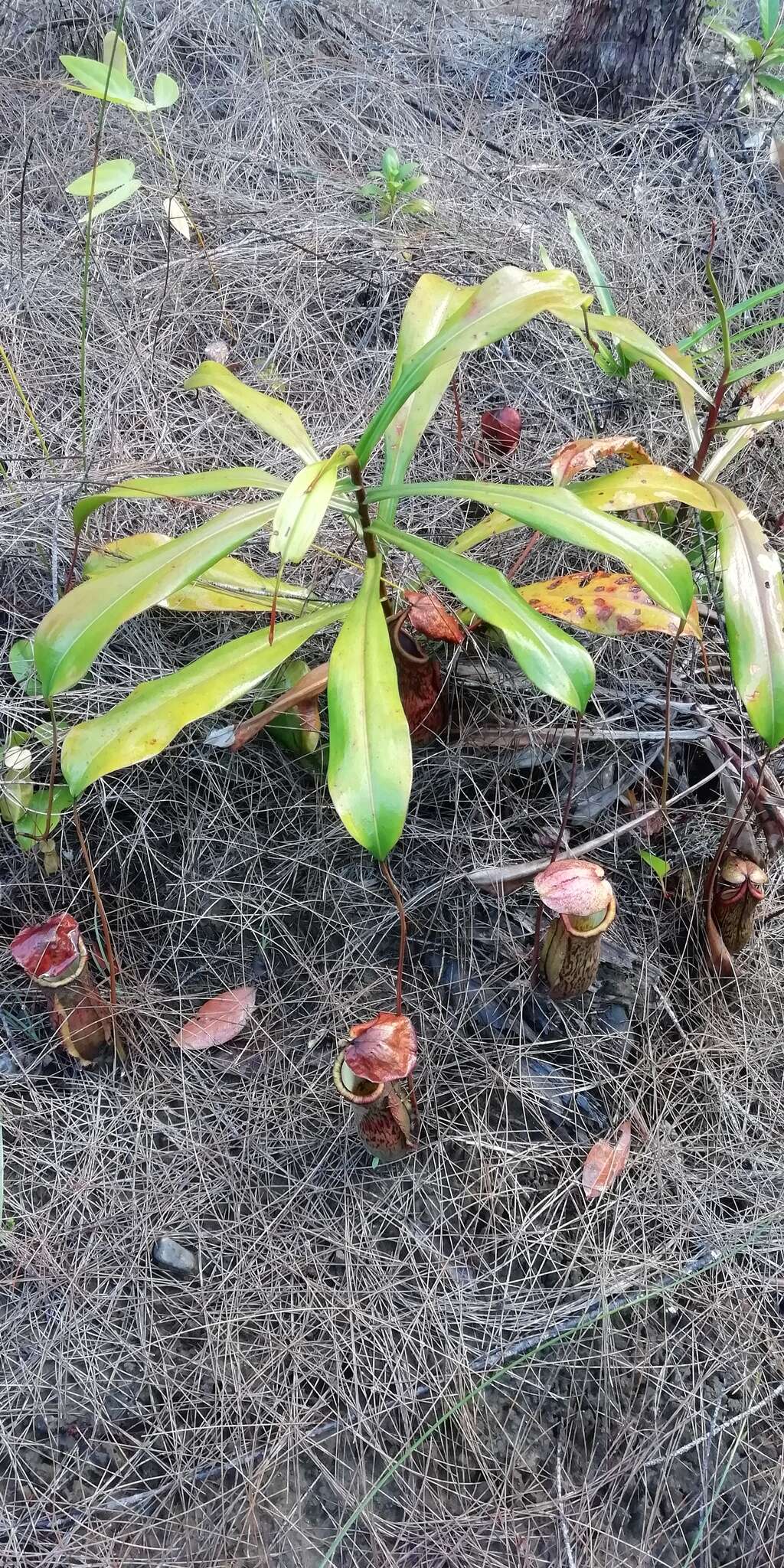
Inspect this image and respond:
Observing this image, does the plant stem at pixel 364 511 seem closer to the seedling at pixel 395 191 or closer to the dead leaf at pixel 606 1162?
the dead leaf at pixel 606 1162

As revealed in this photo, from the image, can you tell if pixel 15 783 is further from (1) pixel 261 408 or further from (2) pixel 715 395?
(2) pixel 715 395

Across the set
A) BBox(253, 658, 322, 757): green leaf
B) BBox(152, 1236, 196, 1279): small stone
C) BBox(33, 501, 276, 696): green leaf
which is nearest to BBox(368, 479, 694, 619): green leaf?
BBox(33, 501, 276, 696): green leaf

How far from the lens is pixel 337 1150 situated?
148cm

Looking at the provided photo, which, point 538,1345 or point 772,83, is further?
point 772,83

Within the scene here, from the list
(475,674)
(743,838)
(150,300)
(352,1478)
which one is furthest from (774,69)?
(352,1478)

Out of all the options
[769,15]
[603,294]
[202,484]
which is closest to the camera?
[202,484]

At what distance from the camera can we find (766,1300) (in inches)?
54.8

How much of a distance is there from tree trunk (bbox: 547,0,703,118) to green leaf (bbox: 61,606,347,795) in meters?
2.26

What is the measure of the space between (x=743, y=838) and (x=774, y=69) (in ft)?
8.03

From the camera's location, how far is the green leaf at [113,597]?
1300 mm

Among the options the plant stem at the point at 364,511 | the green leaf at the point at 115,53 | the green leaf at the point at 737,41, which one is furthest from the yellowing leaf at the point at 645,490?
the green leaf at the point at 737,41

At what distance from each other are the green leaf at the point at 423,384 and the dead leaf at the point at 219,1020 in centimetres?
87

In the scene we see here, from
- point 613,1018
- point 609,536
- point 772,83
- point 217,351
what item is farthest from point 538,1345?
point 772,83

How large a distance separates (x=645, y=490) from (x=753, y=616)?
26cm
